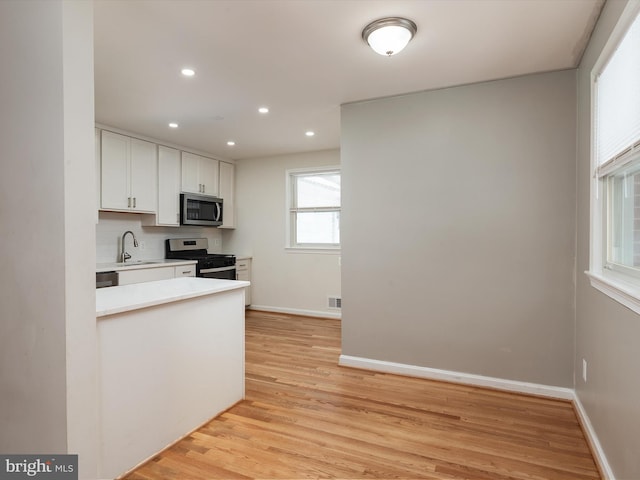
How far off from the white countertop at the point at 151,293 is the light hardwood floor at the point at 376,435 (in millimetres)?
839

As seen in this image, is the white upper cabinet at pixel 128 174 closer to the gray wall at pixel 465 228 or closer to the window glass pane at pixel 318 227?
the window glass pane at pixel 318 227

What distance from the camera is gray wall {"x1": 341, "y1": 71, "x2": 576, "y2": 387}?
2670 mm

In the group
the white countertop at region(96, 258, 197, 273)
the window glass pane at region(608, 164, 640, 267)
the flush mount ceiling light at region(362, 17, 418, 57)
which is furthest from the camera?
→ the white countertop at region(96, 258, 197, 273)

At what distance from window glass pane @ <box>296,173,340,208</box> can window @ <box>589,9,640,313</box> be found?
341cm

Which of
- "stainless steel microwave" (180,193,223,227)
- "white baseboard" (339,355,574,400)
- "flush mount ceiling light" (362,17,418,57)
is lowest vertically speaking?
"white baseboard" (339,355,574,400)

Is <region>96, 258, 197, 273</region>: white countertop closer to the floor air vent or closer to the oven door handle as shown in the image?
the oven door handle

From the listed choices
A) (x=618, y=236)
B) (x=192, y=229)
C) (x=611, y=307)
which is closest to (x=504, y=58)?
(x=618, y=236)

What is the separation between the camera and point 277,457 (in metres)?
1.97

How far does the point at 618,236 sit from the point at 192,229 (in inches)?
197

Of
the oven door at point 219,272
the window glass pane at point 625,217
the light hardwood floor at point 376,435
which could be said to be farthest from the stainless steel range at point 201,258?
the window glass pane at point 625,217

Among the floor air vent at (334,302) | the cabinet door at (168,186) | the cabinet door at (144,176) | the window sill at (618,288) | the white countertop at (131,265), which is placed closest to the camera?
the window sill at (618,288)

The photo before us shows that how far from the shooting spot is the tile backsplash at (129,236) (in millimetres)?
4312

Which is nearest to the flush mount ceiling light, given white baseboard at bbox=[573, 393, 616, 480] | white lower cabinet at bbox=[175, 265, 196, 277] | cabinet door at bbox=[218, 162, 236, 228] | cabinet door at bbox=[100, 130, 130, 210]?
white baseboard at bbox=[573, 393, 616, 480]

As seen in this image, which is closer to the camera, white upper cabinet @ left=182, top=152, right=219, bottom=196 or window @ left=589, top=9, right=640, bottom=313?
window @ left=589, top=9, right=640, bottom=313
